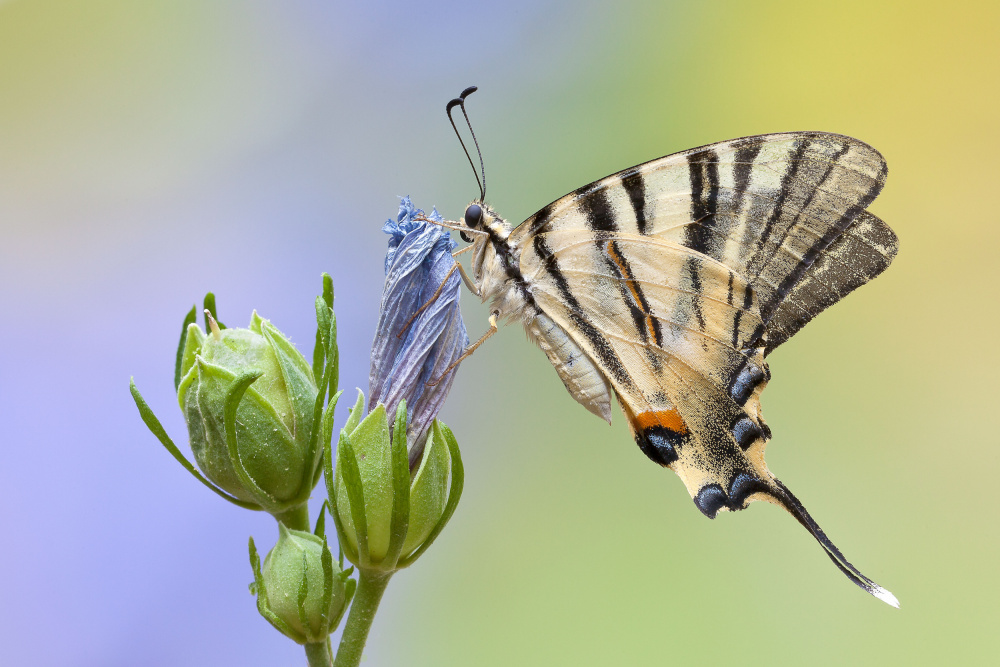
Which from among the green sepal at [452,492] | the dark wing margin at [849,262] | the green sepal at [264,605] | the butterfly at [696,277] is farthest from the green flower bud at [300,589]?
the dark wing margin at [849,262]

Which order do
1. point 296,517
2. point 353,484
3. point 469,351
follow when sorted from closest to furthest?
point 353,484 < point 296,517 < point 469,351

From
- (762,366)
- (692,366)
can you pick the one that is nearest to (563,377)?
(692,366)

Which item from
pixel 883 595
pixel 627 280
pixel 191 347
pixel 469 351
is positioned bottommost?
pixel 883 595

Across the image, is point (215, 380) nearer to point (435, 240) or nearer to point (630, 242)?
point (435, 240)

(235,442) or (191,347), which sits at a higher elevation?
(191,347)

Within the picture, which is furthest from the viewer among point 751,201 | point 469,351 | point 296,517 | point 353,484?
point 751,201

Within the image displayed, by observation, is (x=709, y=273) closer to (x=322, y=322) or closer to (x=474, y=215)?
(x=474, y=215)

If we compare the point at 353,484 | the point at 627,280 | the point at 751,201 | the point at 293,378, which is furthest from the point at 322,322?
the point at 751,201
